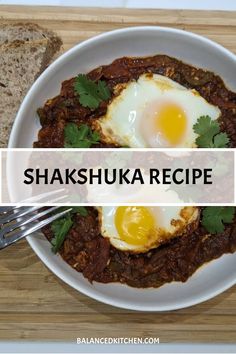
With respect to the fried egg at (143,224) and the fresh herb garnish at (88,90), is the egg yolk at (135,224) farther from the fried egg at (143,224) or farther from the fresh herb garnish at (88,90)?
the fresh herb garnish at (88,90)

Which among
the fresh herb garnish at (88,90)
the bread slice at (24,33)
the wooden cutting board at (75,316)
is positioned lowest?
the wooden cutting board at (75,316)

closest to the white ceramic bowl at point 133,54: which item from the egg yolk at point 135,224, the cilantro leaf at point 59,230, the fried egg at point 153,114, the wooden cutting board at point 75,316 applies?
the cilantro leaf at point 59,230

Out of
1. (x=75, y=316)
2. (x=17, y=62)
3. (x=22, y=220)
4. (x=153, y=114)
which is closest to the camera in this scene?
(x=22, y=220)

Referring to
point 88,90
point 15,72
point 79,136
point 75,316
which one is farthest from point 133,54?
point 75,316

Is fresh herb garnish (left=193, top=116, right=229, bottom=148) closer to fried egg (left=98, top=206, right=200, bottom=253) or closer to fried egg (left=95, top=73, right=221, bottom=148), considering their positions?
fried egg (left=95, top=73, right=221, bottom=148)

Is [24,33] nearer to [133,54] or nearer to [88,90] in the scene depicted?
[88,90]

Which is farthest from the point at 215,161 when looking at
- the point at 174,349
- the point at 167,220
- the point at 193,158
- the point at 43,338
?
the point at 43,338
